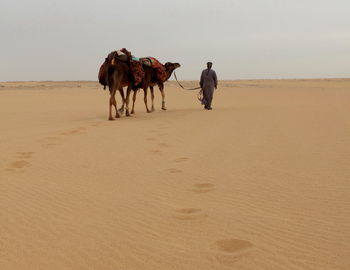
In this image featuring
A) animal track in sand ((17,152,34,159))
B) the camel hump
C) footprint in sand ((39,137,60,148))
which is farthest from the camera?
the camel hump

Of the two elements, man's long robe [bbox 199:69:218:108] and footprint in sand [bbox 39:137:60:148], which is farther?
man's long robe [bbox 199:69:218:108]

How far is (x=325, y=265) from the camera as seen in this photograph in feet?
8.93

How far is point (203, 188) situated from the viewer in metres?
4.56

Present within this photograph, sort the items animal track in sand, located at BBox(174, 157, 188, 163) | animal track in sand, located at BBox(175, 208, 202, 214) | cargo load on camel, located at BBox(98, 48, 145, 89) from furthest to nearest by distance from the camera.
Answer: cargo load on camel, located at BBox(98, 48, 145, 89)
animal track in sand, located at BBox(174, 157, 188, 163)
animal track in sand, located at BBox(175, 208, 202, 214)

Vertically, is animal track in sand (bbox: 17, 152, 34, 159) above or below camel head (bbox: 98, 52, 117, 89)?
below

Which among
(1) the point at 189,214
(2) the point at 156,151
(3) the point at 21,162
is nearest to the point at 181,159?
(2) the point at 156,151

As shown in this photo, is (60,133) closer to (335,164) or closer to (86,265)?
(335,164)

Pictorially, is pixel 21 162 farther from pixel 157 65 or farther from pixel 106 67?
pixel 157 65

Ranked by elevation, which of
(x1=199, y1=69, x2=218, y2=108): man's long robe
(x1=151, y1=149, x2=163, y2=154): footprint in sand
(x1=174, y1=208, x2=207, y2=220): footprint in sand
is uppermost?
(x1=199, y1=69, x2=218, y2=108): man's long robe

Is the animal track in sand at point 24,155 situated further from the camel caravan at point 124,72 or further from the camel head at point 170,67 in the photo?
the camel head at point 170,67

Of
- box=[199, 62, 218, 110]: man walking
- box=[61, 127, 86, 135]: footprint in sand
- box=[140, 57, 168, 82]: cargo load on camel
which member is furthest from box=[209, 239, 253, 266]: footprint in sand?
box=[199, 62, 218, 110]: man walking

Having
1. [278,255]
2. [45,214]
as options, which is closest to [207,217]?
[278,255]

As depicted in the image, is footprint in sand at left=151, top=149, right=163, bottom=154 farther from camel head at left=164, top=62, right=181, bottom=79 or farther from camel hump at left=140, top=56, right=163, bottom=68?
camel head at left=164, top=62, right=181, bottom=79

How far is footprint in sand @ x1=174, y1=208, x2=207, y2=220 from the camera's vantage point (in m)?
3.64
